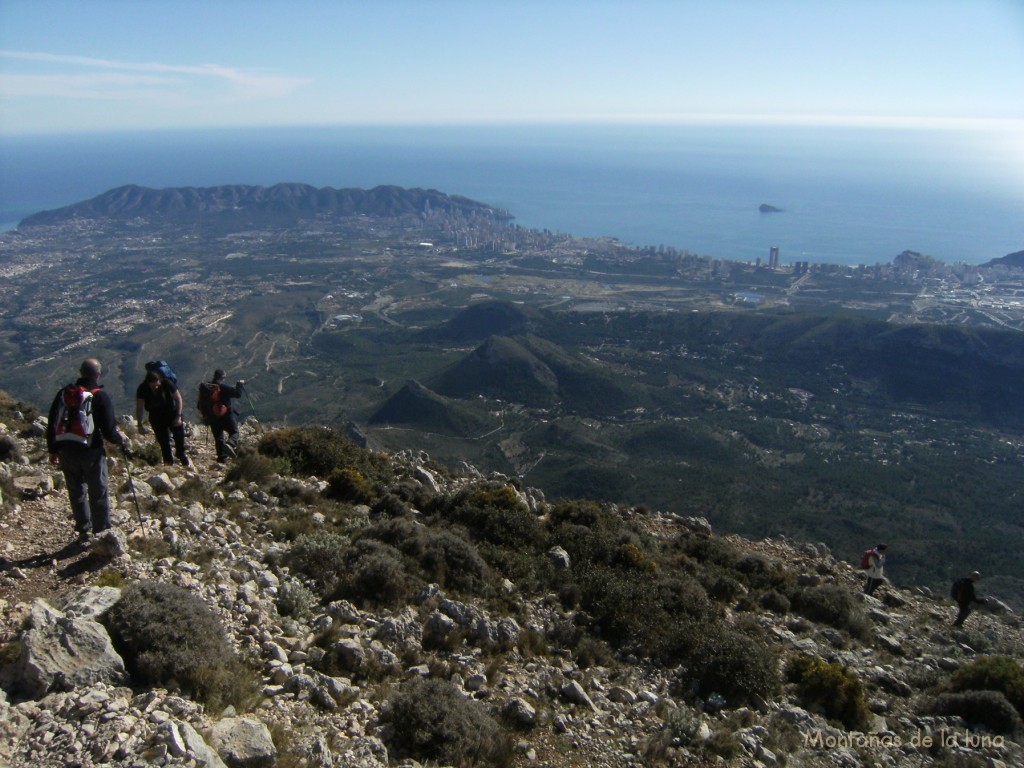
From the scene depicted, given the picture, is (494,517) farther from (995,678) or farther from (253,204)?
(253,204)

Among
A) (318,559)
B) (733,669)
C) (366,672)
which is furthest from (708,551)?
(366,672)

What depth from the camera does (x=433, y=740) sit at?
510 cm

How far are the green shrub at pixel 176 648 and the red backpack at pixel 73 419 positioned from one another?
2.07 m

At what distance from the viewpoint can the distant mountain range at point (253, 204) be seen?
507ft

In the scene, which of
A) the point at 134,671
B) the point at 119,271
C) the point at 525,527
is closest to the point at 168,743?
the point at 134,671

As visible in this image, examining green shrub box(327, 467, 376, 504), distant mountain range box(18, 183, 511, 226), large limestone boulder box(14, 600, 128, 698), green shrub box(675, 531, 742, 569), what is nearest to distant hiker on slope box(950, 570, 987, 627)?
green shrub box(675, 531, 742, 569)

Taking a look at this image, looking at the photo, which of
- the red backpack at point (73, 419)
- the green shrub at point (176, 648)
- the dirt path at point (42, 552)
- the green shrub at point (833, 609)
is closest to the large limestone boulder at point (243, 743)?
the green shrub at point (176, 648)

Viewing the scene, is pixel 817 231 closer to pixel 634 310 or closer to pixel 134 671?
pixel 634 310

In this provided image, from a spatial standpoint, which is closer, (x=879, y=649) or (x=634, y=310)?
(x=879, y=649)

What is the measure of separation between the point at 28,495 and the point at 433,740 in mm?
6236

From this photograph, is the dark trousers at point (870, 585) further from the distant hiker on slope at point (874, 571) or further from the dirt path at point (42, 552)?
the dirt path at point (42, 552)

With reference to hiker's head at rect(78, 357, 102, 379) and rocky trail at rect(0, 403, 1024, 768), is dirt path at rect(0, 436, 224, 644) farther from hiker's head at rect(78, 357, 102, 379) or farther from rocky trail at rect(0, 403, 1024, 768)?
hiker's head at rect(78, 357, 102, 379)

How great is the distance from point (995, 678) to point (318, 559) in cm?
900

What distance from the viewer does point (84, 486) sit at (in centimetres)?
676
